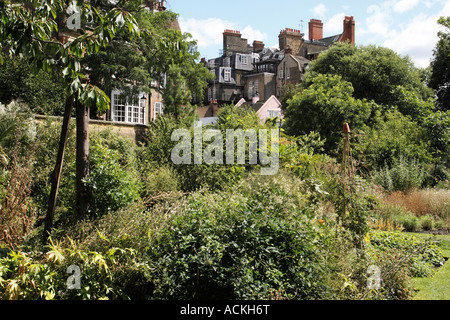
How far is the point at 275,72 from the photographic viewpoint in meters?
49.9

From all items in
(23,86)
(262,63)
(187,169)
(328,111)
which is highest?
(262,63)

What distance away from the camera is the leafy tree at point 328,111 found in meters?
17.7

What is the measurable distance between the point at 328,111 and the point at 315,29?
1356 inches

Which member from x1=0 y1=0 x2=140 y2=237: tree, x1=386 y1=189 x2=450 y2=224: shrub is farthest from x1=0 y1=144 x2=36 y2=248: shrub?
x1=386 y1=189 x2=450 y2=224: shrub

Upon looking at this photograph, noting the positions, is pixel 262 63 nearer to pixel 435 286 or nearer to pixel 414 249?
pixel 414 249

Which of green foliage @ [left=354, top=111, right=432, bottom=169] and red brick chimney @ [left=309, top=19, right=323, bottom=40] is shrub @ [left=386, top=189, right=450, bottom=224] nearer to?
green foliage @ [left=354, top=111, right=432, bottom=169]

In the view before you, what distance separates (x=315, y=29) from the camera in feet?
160

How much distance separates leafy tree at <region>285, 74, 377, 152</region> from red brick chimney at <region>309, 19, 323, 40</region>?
103ft

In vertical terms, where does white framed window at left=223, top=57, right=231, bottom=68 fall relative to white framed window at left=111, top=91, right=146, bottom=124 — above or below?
above

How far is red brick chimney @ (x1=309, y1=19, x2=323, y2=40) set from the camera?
159 ft

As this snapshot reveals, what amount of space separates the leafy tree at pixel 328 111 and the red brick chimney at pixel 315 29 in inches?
1238

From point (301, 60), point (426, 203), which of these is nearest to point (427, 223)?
point (426, 203)
